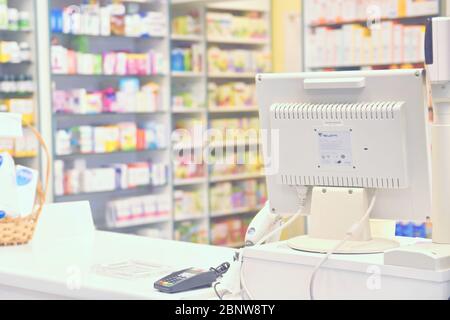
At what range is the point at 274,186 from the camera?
88.9 inches

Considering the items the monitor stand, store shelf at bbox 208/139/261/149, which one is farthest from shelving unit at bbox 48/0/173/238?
the monitor stand

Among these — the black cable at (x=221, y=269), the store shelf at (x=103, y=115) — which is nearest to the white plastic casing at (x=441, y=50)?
the black cable at (x=221, y=269)

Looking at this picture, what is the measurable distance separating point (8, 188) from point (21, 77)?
285 centimetres

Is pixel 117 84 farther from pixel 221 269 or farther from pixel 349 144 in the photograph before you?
pixel 349 144

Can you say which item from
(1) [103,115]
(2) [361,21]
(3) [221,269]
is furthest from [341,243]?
(1) [103,115]

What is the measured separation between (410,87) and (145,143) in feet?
15.3

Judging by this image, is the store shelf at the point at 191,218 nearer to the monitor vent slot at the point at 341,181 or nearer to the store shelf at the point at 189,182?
the store shelf at the point at 189,182

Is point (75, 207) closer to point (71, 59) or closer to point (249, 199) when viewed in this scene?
point (71, 59)

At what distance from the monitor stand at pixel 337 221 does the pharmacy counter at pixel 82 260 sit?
0.35 metres

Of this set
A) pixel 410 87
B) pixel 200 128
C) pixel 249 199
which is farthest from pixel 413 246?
pixel 249 199

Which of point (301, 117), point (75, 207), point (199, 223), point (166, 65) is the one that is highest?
point (166, 65)

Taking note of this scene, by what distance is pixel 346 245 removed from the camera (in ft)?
6.74

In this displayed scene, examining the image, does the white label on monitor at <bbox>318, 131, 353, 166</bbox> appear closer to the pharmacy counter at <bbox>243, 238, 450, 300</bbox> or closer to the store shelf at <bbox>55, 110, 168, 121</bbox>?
the pharmacy counter at <bbox>243, 238, 450, 300</bbox>

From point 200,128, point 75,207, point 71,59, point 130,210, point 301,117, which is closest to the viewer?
point 301,117
